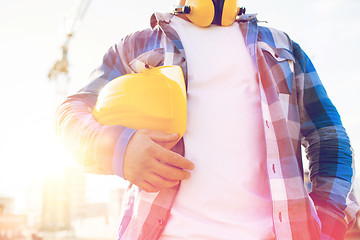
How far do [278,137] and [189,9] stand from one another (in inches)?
29.3

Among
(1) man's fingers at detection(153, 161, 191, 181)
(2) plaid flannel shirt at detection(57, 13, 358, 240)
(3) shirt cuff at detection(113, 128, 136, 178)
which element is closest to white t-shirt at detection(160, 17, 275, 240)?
(2) plaid flannel shirt at detection(57, 13, 358, 240)

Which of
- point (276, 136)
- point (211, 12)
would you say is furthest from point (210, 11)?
point (276, 136)

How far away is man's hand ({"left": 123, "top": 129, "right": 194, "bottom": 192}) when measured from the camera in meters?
1.02

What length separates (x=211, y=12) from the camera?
1.54 m

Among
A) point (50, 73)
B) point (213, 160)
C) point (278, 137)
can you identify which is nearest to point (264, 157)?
point (278, 137)

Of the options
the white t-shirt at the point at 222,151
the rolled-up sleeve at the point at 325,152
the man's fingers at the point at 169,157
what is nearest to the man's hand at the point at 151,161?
the man's fingers at the point at 169,157

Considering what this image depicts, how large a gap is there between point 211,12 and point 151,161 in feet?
2.82

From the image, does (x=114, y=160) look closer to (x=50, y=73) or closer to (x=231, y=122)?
(x=231, y=122)

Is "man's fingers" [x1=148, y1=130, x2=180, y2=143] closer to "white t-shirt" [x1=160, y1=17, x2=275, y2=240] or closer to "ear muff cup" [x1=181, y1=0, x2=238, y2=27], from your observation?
"white t-shirt" [x1=160, y1=17, x2=275, y2=240]

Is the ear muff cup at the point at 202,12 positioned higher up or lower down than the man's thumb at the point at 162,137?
higher up

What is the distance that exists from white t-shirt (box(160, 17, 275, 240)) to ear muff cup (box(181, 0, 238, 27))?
10cm

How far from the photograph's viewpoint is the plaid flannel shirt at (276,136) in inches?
46.1

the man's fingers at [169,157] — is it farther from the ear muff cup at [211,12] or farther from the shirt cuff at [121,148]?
the ear muff cup at [211,12]

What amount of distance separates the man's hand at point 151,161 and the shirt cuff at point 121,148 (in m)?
0.01
